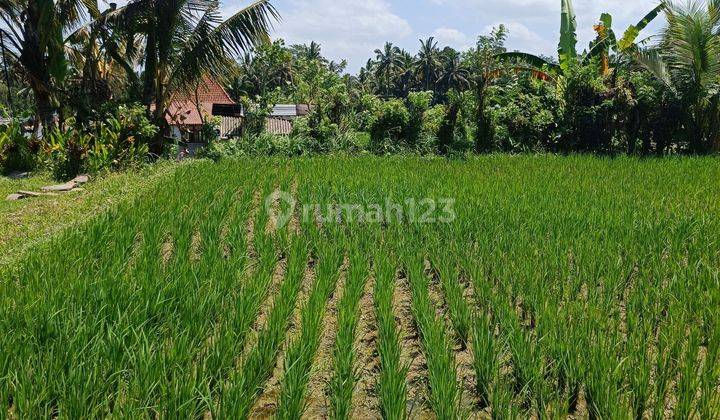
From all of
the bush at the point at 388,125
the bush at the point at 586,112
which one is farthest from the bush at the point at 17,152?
the bush at the point at 586,112

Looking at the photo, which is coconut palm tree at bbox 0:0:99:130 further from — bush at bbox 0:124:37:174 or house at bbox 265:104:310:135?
house at bbox 265:104:310:135

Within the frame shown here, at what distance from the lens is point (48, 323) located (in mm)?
2078

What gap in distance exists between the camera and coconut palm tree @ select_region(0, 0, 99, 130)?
8195 millimetres

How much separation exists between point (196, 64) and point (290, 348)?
754 cm

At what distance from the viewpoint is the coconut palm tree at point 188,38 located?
27.0ft

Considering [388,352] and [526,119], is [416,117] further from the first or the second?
[388,352]

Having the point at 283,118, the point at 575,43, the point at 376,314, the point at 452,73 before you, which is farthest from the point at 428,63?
the point at 376,314

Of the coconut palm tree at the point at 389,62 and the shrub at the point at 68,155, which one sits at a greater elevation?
the coconut palm tree at the point at 389,62

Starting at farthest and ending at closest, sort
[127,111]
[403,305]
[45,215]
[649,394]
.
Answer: [127,111] → [45,215] → [403,305] → [649,394]

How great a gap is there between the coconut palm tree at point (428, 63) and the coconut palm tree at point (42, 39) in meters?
31.3

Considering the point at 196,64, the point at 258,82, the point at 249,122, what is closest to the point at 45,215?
the point at 196,64

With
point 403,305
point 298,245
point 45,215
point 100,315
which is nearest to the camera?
point 100,315

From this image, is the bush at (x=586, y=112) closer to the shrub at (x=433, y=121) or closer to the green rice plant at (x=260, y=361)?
the shrub at (x=433, y=121)

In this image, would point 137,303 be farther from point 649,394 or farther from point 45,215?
point 45,215
